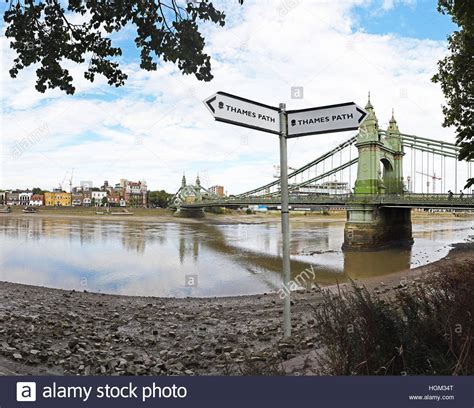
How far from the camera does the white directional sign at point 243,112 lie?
3.30 m

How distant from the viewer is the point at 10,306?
291 inches

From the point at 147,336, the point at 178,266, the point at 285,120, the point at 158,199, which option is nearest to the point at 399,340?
the point at 285,120

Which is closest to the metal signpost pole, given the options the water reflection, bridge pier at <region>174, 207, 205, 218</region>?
the water reflection

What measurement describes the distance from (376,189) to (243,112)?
26447 mm

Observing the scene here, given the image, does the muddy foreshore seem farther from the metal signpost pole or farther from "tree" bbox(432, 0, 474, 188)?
"tree" bbox(432, 0, 474, 188)

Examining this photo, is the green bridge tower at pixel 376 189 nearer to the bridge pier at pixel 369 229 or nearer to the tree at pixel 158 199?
the bridge pier at pixel 369 229

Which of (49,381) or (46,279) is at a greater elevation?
(49,381)

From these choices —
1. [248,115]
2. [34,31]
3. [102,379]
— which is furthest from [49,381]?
[34,31]

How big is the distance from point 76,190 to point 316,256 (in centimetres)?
13395

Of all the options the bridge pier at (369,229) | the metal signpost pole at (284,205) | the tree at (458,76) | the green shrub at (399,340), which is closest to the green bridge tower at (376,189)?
the bridge pier at (369,229)

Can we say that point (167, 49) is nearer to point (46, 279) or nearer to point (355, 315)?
point (355, 315)

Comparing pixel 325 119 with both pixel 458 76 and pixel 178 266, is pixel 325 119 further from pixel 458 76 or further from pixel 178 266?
pixel 178 266

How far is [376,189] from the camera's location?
27.6m

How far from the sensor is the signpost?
3.43 metres
